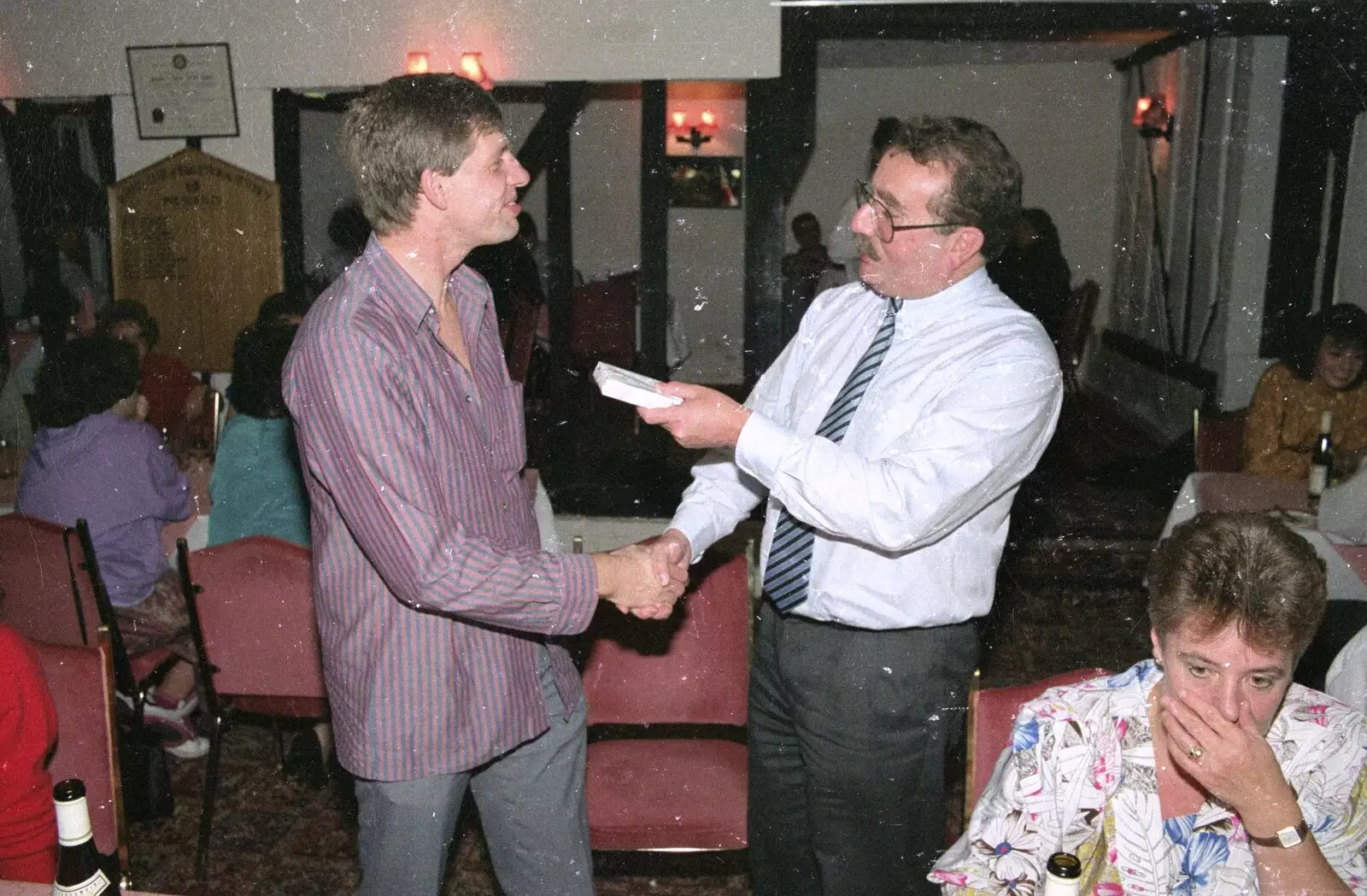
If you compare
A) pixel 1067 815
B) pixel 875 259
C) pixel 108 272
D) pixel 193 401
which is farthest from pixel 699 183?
pixel 1067 815

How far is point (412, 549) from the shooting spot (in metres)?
1.58

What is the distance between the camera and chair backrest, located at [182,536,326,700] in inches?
108

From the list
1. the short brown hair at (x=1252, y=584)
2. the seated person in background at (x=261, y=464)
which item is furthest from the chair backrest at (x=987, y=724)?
the seated person in background at (x=261, y=464)

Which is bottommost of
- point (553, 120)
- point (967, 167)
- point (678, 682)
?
point (678, 682)

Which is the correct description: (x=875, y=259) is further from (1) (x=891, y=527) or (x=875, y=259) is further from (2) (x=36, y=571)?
(2) (x=36, y=571)

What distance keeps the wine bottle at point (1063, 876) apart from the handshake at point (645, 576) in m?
0.92

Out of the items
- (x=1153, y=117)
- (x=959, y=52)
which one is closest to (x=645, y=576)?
(x=1153, y=117)

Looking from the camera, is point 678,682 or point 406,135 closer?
point 406,135

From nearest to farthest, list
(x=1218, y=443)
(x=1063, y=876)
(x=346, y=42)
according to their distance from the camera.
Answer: (x=1063, y=876) < (x=1218, y=443) < (x=346, y=42)

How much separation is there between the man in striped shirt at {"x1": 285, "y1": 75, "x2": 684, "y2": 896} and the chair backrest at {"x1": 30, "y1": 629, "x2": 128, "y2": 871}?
19.9 inches

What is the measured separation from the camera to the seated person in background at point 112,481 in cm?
316

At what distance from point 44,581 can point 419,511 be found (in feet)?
6.27

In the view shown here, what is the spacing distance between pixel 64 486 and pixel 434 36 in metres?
3.18

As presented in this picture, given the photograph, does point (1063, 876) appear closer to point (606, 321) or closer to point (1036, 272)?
point (1036, 272)
